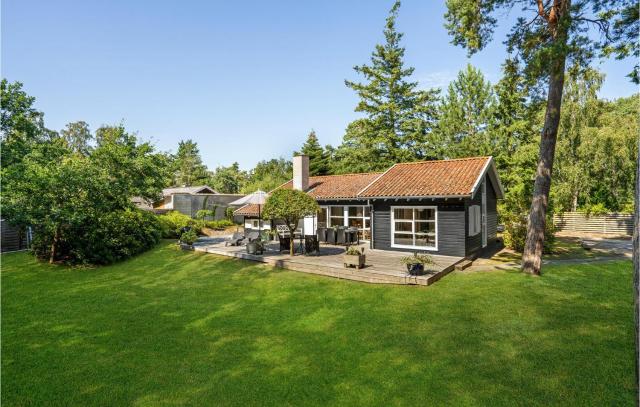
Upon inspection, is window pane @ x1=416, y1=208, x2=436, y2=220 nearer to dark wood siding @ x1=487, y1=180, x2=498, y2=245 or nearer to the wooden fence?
dark wood siding @ x1=487, y1=180, x2=498, y2=245

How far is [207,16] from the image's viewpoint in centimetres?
1323

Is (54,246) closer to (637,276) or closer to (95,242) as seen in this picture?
(95,242)

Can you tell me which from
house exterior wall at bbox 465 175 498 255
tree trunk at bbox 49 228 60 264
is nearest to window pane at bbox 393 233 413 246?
house exterior wall at bbox 465 175 498 255

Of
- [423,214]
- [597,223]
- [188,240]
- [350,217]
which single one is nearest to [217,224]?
[188,240]

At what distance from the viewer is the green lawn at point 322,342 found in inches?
169

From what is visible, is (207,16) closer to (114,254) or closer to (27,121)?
(114,254)

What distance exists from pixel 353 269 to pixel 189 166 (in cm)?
6581

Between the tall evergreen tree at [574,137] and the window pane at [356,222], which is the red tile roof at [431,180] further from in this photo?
the tall evergreen tree at [574,137]

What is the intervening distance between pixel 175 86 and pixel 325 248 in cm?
1161

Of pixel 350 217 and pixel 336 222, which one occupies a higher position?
pixel 350 217

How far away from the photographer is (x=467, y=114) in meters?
28.4

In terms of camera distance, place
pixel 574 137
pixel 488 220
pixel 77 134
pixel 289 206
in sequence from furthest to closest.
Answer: pixel 77 134
pixel 574 137
pixel 488 220
pixel 289 206

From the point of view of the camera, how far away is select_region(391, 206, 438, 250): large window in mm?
13312

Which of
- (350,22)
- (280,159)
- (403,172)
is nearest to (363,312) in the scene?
(403,172)
